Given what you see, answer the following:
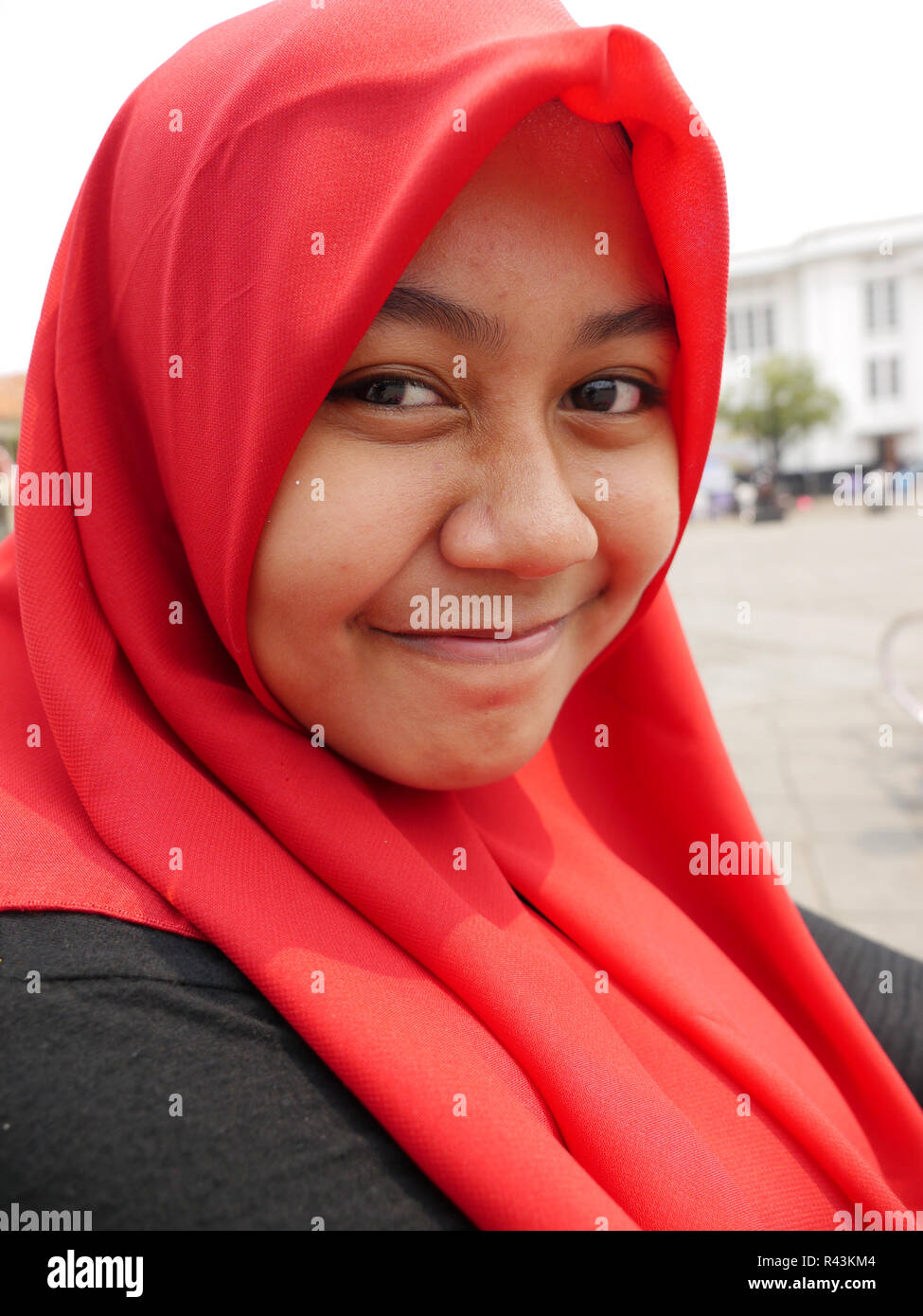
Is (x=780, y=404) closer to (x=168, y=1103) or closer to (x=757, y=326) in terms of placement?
(x=757, y=326)

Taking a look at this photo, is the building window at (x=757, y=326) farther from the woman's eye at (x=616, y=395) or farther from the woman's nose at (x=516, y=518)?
the woman's nose at (x=516, y=518)

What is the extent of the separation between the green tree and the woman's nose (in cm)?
4209

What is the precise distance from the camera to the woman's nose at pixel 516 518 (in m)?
0.98

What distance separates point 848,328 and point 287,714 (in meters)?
49.6

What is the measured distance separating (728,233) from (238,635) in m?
0.73

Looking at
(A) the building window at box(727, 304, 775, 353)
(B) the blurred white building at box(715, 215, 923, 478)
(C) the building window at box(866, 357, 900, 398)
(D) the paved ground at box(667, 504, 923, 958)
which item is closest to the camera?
(D) the paved ground at box(667, 504, 923, 958)

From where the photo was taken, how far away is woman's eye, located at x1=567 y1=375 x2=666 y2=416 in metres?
1.10

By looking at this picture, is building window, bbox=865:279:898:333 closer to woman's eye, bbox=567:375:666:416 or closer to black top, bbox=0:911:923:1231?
woman's eye, bbox=567:375:666:416

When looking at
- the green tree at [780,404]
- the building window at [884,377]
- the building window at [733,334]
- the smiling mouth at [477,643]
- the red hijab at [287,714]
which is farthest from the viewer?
the building window at [884,377]

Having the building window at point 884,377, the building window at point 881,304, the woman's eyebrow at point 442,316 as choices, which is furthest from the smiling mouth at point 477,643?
the building window at point 884,377

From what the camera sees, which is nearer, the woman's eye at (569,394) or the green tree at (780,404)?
the woman's eye at (569,394)

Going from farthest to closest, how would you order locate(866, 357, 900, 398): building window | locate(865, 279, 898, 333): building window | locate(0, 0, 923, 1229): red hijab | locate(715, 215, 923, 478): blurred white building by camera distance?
1. locate(866, 357, 900, 398): building window
2. locate(865, 279, 898, 333): building window
3. locate(715, 215, 923, 478): blurred white building
4. locate(0, 0, 923, 1229): red hijab

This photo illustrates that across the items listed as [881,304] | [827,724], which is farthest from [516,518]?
[881,304]

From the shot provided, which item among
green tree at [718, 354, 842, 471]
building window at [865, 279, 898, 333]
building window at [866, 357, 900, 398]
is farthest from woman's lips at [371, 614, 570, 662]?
building window at [866, 357, 900, 398]
